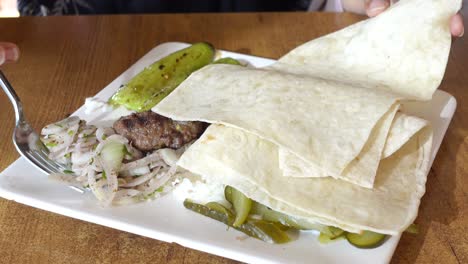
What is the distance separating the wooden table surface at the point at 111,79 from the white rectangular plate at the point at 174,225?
3.7 inches

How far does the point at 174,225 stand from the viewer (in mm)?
1707

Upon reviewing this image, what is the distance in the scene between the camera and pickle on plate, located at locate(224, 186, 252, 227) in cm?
170

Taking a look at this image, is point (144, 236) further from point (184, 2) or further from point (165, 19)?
point (184, 2)

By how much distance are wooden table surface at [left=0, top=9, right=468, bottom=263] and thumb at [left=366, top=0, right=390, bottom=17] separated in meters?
0.49

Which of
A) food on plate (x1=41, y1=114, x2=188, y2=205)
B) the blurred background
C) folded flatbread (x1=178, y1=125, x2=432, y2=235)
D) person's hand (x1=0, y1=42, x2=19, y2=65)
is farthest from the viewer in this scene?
the blurred background

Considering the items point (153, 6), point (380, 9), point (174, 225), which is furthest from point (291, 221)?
point (153, 6)

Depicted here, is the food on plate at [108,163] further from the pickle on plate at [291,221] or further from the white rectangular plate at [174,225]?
the pickle on plate at [291,221]

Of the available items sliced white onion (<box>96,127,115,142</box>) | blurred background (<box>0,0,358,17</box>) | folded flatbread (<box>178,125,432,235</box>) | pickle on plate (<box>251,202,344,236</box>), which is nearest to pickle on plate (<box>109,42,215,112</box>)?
sliced white onion (<box>96,127,115,142</box>)

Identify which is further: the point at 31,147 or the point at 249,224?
the point at 31,147

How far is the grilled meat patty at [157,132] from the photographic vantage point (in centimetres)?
202

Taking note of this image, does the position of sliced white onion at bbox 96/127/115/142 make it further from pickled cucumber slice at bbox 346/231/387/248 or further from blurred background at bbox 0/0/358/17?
blurred background at bbox 0/0/358/17

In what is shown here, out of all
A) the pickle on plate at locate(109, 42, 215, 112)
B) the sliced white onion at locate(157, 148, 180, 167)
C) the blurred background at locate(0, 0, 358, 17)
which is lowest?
the blurred background at locate(0, 0, 358, 17)

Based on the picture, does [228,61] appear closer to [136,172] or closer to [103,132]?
[103,132]

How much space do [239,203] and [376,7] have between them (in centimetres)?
131
